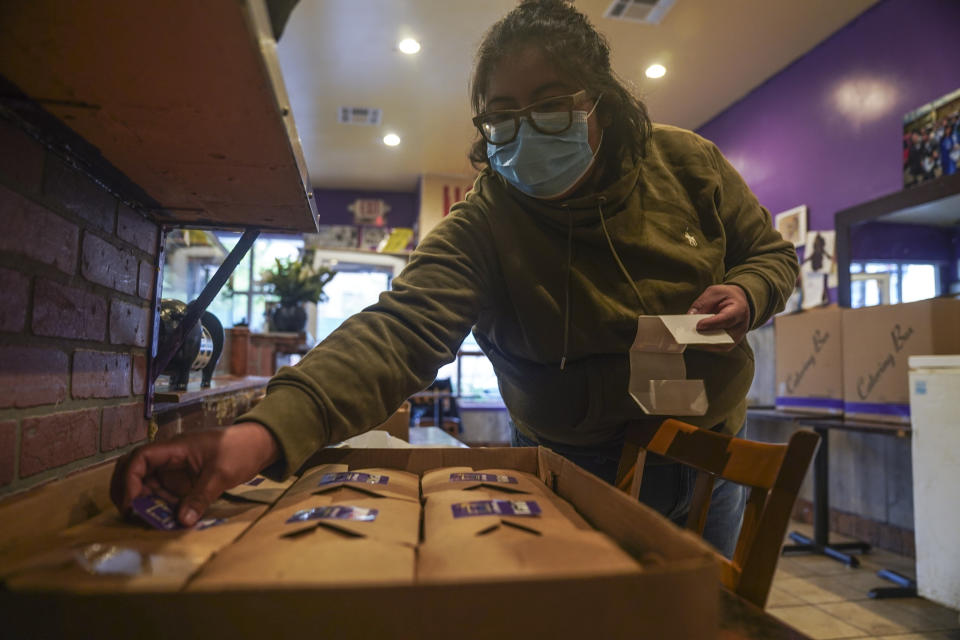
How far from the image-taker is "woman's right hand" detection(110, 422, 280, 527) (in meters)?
0.57

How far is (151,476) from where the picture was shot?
23.6 inches

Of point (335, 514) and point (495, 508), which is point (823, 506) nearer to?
point (495, 508)

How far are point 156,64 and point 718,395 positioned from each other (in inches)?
37.0

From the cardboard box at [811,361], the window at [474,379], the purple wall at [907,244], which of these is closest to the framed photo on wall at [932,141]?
the purple wall at [907,244]

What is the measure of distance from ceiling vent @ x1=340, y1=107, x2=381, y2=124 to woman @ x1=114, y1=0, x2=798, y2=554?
14.5 feet

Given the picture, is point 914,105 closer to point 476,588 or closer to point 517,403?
point 517,403

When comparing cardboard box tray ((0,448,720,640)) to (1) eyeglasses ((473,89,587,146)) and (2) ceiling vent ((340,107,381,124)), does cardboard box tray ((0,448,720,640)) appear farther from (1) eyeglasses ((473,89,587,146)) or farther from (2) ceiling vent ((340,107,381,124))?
(2) ceiling vent ((340,107,381,124))

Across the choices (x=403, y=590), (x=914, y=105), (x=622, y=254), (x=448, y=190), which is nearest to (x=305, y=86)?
(x=448, y=190)

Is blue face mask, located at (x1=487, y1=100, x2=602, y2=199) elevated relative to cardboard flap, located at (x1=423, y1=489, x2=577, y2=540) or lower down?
elevated

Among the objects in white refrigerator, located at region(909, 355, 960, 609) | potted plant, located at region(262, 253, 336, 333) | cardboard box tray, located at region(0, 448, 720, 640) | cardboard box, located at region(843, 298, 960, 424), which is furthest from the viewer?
potted plant, located at region(262, 253, 336, 333)

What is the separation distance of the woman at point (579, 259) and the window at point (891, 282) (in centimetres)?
226

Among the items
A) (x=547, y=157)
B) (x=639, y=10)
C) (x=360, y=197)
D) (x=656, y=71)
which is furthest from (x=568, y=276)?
(x=360, y=197)

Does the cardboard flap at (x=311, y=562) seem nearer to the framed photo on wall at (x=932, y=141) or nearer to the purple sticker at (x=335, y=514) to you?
the purple sticker at (x=335, y=514)

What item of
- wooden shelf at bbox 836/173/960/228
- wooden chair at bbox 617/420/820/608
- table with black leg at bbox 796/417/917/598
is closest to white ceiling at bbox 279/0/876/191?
wooden shelf at bbox 836/173/960/228
